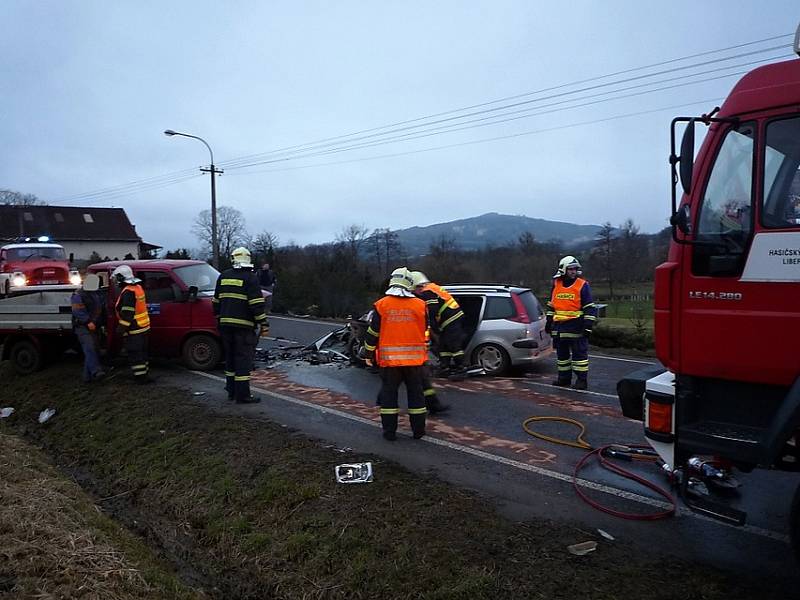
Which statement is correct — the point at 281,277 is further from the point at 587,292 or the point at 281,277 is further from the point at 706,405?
the point at 706,405

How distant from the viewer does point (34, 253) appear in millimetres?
17859

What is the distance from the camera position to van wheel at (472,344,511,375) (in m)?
9.52

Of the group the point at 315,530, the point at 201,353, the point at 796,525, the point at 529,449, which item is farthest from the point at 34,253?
the point at 796,525

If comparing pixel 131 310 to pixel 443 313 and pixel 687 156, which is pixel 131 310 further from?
pixel 687 156

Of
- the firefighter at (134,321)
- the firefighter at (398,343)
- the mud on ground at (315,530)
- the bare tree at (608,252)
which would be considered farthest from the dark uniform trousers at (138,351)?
the bare tree at (608,252)

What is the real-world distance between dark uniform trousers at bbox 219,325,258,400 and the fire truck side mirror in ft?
18.8

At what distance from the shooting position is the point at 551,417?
6918 mm

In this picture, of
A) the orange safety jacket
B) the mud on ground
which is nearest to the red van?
the orange safety jacket

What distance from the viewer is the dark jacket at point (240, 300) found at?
767 cm

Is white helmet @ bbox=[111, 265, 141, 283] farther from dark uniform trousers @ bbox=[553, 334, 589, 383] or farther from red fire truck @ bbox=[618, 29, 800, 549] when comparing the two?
red fire truck @ bbox=[618, 29, 800, 549]

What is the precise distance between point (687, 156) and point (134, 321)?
26.6ft

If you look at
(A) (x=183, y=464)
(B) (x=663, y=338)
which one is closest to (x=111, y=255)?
(A) (x=183, y=464)

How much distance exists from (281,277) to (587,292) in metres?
17.6

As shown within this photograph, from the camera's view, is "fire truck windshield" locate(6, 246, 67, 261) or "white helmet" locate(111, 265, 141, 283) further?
"fire truck windshield" locate(6, 246, 67, 261)
